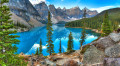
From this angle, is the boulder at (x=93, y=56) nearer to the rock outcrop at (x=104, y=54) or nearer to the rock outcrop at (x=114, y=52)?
the rock outcrop at (x=104, y=54)

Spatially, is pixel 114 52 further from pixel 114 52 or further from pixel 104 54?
pixel 104 54

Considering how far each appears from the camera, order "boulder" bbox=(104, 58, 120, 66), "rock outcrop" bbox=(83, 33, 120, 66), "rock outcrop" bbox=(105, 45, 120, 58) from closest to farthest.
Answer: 1. "boulder" bbox=(104, 58, 120, 66)
2. "rock outcrop" bbox=(83, 33, 120, 66)
3. "rock outcrop" bbox=(105, 45, 120, 58)

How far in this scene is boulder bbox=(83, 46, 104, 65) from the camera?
8.25 metres

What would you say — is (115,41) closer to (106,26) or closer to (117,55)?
(117,55)

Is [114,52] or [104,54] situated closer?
[114,52]

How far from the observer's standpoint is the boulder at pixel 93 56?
8.25 meters

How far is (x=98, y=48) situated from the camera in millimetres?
9422

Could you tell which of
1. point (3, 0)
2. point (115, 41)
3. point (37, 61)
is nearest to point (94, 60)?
point (115, 41)

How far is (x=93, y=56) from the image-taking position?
870 centimetres

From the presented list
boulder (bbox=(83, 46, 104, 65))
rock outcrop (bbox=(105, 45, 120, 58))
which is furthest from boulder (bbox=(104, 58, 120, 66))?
boulder (bbox=(83, 46, 104, 65))

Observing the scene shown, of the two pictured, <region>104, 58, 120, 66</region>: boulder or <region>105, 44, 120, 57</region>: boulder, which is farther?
<region>105, 44, 120, 57</region>: boulder

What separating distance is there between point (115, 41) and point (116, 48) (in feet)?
4.48

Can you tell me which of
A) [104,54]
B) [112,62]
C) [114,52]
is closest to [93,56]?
[104,54]

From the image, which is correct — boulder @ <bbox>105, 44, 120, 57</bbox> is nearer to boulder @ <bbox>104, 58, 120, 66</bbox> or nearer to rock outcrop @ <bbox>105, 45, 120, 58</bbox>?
rock outcrop @ <bbox>105, 45, 120, 58</bbox>
